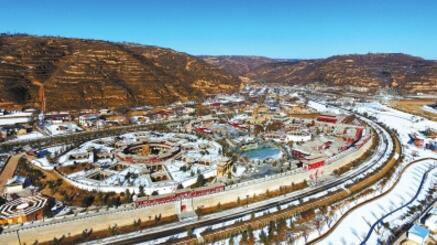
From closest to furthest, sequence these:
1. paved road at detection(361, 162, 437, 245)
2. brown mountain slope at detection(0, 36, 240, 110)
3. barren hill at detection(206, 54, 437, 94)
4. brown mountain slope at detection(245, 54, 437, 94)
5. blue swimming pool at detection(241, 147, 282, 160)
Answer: paved road at detection(361, 162, 437, 245) < blue swimming pool at detection(241, 147, 282, 160) < brown mountain slope at detection(0, 36, 240, 110) < barren hill at detection(206, 54, 437, 94) < brown mountain slope at detection(245, 54, 437, 94)

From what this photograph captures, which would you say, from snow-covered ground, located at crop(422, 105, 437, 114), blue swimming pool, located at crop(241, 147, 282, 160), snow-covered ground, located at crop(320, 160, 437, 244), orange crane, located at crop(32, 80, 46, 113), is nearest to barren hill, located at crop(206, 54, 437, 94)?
snow-covered ground, located at crop(422, 105, 437, 114)

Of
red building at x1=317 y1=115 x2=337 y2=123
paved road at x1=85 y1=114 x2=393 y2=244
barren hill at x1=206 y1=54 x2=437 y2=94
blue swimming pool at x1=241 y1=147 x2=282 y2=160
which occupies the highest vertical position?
barren hill at x1=206 y1=54 x2=437 y2=94

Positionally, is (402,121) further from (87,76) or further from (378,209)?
(87,76)

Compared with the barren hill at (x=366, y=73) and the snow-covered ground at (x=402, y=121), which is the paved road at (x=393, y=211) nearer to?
the snow-covered ground at (x=402, y=121)

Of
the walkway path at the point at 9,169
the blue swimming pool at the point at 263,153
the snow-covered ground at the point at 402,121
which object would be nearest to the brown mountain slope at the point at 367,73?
the snow-covered ground at the point at 402,121

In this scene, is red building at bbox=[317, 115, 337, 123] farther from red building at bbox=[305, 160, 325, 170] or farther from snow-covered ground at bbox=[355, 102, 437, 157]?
red building at bbox=[305, 160, 325, 170]

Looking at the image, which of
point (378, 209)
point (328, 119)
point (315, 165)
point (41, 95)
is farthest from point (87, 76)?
point (378, 209)

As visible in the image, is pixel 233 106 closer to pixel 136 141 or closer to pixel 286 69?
pixel 136 141
